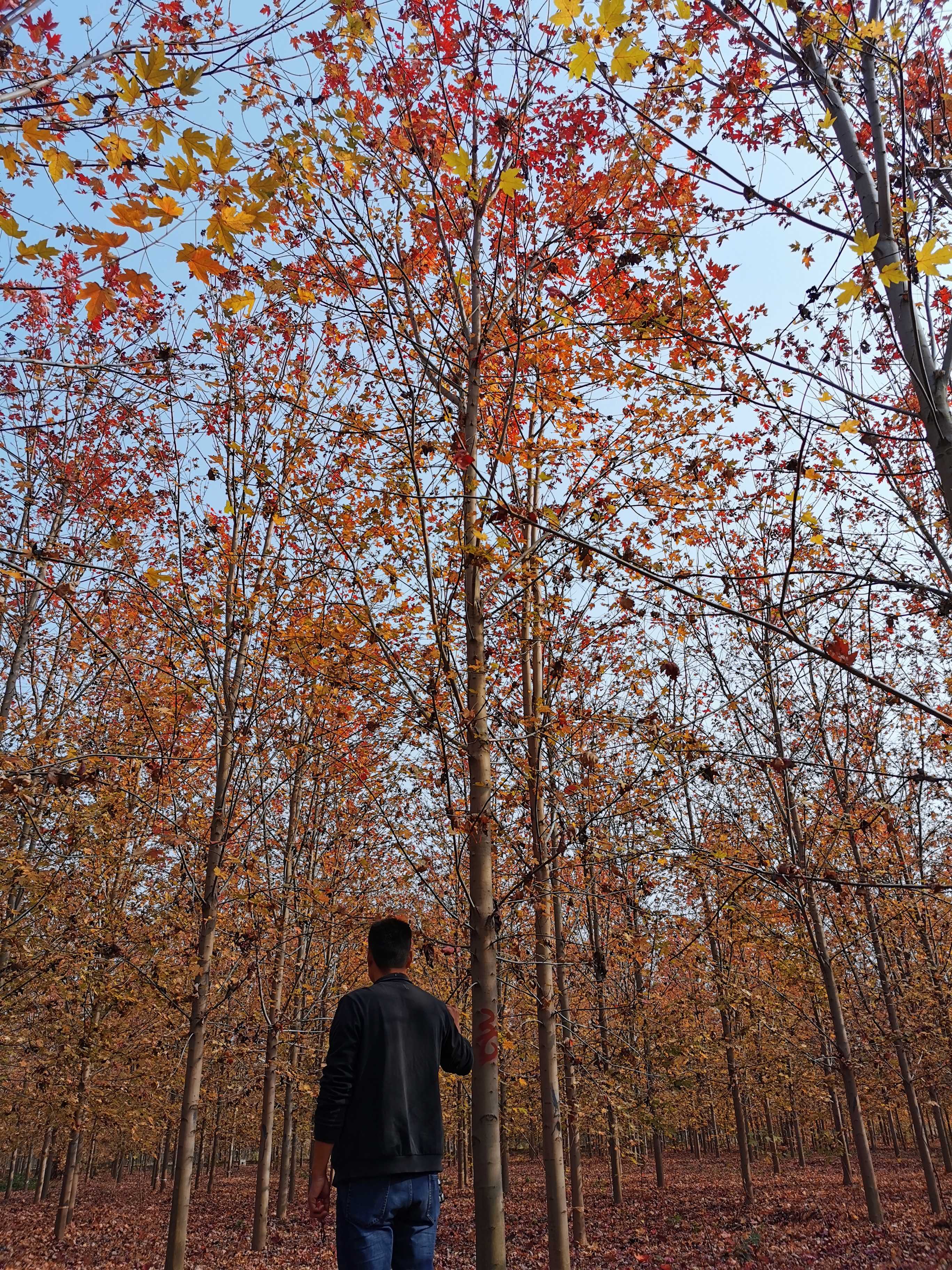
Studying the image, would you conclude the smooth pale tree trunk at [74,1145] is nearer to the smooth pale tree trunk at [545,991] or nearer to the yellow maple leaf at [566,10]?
the smooth pale tree trunk at [545,991]

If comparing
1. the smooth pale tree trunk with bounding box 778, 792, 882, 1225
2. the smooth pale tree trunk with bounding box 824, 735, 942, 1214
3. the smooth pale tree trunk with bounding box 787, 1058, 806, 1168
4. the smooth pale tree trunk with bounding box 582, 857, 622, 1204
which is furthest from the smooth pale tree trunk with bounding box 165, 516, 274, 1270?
the smooth pale tree trunk with bounding box 787, 1058, 806, 1168

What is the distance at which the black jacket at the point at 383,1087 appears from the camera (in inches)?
99.0

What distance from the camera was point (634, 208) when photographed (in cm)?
442

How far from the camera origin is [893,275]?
2549 millimetres

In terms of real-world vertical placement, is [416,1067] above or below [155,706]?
below

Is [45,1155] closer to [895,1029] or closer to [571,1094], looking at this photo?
[571,1094]

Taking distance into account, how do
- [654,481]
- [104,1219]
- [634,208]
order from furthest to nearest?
[104,1219], [654,481], [634,208]

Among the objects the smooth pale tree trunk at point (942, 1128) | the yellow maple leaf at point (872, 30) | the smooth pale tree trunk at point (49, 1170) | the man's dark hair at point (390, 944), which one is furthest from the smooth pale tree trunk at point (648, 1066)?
the smooth pale tree trunk at point (49, 1170)

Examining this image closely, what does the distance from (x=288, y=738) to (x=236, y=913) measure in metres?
1.97

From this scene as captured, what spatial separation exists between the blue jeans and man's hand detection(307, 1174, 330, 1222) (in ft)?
0.16

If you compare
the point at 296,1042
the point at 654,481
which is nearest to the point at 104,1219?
the point at 296,1042

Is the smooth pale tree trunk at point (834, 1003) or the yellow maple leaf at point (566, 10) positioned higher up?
the yellow maple leaf at point (566, 10)

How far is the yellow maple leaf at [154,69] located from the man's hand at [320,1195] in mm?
3620

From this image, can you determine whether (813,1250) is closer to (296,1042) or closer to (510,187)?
(296,1042)
